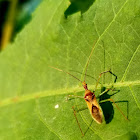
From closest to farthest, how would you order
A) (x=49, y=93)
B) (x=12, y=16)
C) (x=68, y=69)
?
(x=68, y=69) < (x=49, y=93) < (x=12, y=16)

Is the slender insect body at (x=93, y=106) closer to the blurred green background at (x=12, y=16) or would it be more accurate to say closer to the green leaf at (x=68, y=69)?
the green leaf at (x=68, y=69)

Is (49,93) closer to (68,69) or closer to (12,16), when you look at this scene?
(68,69)

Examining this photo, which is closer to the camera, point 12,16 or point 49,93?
point 49,93

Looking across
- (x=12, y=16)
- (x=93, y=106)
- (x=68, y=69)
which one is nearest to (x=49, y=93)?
(x=68, y=69)

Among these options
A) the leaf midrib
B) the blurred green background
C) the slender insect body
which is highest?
the blurred green background

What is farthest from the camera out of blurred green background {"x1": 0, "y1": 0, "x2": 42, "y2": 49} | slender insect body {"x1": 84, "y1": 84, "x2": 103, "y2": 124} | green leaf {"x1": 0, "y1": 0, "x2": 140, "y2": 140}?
blurred green background {"x1": 0, "y1": 0, "x2": 42, "y2": 49}

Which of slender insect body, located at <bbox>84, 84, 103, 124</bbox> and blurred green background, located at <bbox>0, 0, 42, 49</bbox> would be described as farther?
blurred green background, located at <bbox>0, 0, 42, 49</bbox>

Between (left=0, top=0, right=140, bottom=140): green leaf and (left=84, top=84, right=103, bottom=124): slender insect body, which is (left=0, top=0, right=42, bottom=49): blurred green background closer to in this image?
(left=0, top=0, right=140, bottom=140): green leaf

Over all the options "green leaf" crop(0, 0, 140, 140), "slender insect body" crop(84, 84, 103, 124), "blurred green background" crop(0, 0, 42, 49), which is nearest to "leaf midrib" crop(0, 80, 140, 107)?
"green leaf" crop(0, 0, 140, 140)

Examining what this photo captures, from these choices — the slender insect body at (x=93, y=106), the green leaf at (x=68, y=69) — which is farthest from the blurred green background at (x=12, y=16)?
the slender insect body at (x=93, y=106)
